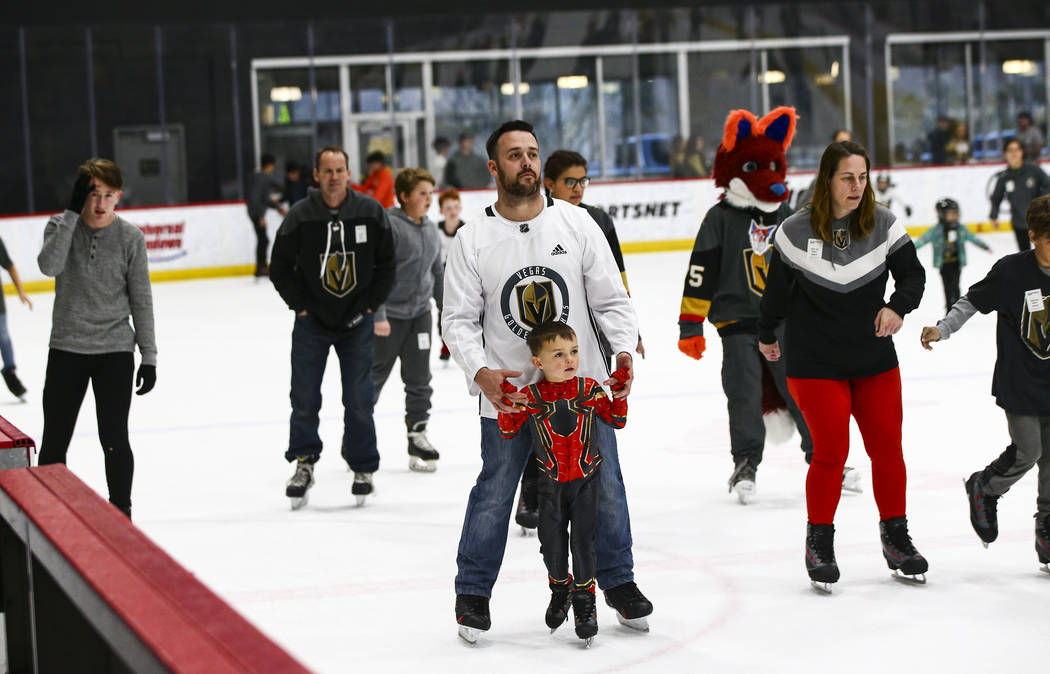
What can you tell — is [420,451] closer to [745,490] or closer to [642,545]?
[745,490]

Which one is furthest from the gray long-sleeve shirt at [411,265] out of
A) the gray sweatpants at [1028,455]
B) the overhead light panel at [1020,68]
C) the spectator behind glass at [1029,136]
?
the overhead light panel at [1020,68]

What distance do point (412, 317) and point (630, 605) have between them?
2868mm

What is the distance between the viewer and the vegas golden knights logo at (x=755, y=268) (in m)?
5.13

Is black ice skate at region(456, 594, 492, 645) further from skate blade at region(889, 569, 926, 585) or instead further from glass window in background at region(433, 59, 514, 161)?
glass window in background at region(433, 59, 514, 161)

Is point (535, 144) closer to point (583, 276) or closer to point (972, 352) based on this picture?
point (583, 276)

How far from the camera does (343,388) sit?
539 centimetres

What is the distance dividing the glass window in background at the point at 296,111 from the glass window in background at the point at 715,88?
5.59 meters

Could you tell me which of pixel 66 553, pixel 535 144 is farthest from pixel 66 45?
pixel 66 553

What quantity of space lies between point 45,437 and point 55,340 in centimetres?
33

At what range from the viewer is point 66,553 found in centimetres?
207

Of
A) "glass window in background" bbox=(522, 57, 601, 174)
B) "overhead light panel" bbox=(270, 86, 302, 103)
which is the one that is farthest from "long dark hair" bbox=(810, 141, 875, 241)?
"overhead light panel" bbox=(270, 86, 302, 103)

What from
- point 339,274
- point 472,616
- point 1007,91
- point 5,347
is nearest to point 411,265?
point 339,274

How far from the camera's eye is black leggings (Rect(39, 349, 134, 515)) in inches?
178

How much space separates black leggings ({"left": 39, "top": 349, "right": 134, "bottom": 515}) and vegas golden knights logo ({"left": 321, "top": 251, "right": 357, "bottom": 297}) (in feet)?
2.98
